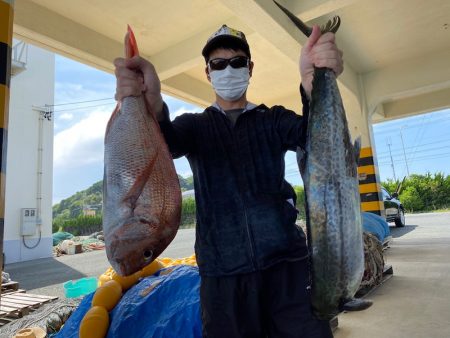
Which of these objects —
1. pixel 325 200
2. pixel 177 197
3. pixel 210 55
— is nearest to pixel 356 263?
pixel 325 200

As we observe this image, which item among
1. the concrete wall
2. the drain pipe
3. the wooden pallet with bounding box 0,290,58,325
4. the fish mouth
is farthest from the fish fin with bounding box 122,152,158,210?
the drain pipe

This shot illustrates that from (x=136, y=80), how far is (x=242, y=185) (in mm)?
633

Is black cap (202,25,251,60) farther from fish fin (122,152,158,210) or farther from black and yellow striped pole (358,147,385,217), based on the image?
black and yellow striped pole (358,147,385,217)

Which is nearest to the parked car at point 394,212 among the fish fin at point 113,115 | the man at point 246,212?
the man at point 246,212

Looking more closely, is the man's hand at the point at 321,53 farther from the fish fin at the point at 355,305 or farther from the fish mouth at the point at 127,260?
the fish mouth at the point at 127,260

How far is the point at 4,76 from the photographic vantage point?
1.96m

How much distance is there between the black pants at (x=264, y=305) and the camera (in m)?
1.49

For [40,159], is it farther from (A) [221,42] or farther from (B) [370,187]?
(A) [221,42]

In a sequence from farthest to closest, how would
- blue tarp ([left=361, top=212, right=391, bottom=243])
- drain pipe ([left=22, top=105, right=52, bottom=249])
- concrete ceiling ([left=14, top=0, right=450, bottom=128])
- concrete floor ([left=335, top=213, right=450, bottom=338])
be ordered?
drain pipe ([left=22, top=105, right=52, bottom=249]), blue tarp ([left=361, top=212, right=391, bottom=243]), concrete ceiling ([left=14, top=0, right=450, bottom=128]), concrete floor ([left=335, top=213, right=450, bottom=338])

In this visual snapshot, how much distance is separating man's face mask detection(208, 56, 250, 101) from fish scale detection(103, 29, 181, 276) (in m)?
0.51

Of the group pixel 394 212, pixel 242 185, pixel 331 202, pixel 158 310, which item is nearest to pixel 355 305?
pixel 331 202

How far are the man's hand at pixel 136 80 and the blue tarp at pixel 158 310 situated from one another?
1.69 metres

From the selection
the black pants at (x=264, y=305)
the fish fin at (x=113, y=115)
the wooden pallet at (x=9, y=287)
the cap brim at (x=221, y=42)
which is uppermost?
the cap brim at (x=221, y=42)

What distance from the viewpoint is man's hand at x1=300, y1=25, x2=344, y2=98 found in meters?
1.34
